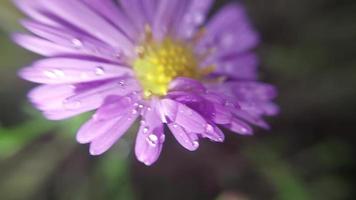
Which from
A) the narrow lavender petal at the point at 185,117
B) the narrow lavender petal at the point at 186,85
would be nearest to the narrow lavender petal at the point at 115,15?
the narrow lavender petal at the point at 186,85

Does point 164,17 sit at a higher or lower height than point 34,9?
lower

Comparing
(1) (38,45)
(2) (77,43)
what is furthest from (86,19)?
(1) (38,45)

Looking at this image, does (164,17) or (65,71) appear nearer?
(65,71)

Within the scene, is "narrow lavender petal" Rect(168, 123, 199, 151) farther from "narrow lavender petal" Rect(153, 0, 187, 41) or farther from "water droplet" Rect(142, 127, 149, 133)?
"narrow lavender petal" Rect(153, 0, 187, 41)

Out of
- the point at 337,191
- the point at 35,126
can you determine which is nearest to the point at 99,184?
the point at 35,126

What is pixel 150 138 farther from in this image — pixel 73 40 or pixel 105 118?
pixel 73 40

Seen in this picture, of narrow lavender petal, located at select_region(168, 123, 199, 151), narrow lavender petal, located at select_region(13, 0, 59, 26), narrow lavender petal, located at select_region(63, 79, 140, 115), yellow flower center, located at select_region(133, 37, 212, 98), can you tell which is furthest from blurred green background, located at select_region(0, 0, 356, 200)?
narrow lavender petal, located at select_region(168, 123, 199, 151)
